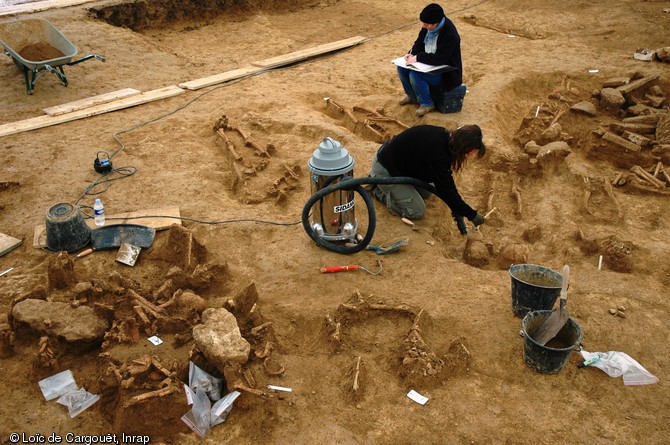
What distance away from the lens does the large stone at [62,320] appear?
186 inches

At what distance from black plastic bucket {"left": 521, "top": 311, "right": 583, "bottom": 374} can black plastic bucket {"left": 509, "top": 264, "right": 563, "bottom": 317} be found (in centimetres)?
25

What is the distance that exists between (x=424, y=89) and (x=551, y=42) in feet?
16.2

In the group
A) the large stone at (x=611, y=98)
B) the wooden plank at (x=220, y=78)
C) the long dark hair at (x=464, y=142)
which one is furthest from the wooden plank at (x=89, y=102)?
the large stone at (x=611, y=98)

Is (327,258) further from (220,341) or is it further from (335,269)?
(220,341)

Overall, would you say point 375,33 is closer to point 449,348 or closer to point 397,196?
point 397,196

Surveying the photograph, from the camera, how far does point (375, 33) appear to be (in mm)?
13281

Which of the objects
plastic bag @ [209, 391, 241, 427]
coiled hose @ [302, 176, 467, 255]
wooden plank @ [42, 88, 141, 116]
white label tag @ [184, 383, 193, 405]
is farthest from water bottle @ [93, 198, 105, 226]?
wooden plank @ [42, 88, 141, 116]

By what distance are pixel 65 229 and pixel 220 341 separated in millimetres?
2546

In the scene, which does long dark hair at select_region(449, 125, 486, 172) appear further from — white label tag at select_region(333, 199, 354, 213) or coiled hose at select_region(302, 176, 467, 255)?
white label tag at select_region(333, 199, 354, 213)

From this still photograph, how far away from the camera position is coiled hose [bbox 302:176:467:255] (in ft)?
18.6

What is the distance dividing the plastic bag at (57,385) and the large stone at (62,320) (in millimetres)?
293

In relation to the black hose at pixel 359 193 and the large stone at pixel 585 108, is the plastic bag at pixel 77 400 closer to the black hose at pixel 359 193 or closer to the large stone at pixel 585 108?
the black hose at pixel 359 193

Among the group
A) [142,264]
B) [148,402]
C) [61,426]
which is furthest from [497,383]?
[142,264]

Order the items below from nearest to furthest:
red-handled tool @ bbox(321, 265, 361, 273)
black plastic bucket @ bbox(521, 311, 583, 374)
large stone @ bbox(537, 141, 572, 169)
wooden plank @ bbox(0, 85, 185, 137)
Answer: black plastic bucket @ bbox(521, 311, 583, 374)
red-handled tool @ bbox(321, 265, 361, 273)
large stone @ bbox(537, 141, 572, 169)
wooden plank @ bbox(0, 85, 185, 137)
